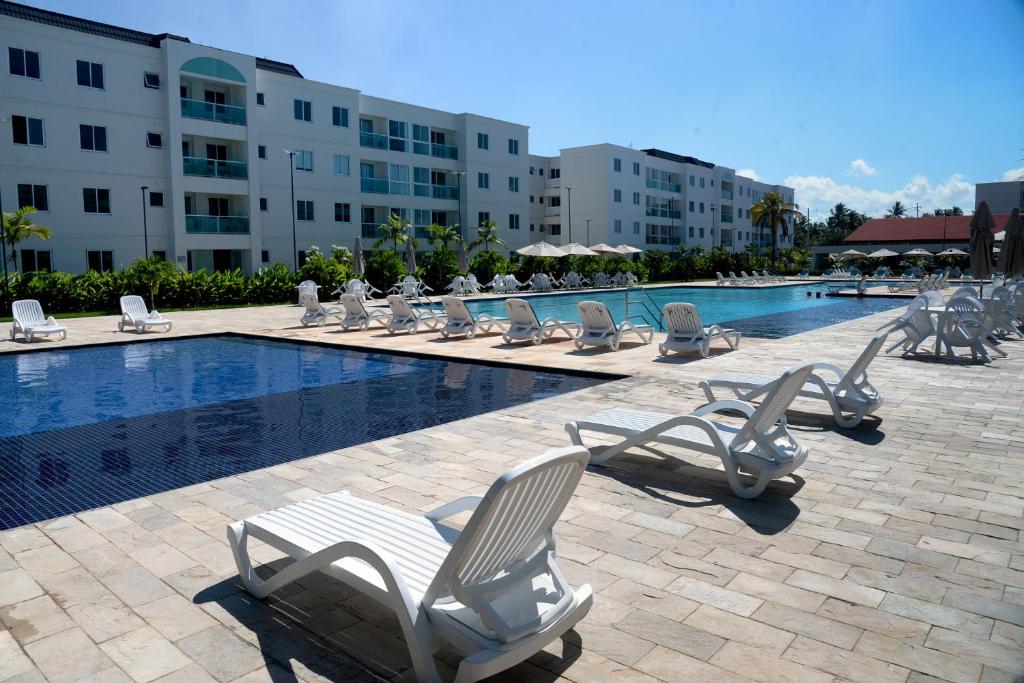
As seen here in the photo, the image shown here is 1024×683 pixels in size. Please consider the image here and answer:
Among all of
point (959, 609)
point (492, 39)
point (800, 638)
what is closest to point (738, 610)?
point (800, 638)

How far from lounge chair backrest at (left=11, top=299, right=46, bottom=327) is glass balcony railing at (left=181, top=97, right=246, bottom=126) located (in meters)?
20.0

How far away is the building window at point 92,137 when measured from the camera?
31.3 meters

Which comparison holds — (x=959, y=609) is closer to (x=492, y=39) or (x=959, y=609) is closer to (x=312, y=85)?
(x=492, y=39)

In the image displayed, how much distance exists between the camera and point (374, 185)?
4406 centimetres

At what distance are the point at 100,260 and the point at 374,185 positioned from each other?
16.5 meters

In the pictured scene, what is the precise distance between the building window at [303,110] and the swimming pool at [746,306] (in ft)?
54.1

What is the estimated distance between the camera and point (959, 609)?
11.8 ft

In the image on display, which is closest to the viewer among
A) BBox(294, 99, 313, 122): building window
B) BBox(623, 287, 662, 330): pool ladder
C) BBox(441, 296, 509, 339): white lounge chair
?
BBox(441, 296, 509, 339): white lounge chair

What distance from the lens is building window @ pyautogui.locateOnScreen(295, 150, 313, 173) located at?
3944 centimetres

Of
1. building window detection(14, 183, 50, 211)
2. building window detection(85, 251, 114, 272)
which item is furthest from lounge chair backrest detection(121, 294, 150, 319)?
building window detection(14, 183, 50, 211)

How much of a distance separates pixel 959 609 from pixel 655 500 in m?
2.04

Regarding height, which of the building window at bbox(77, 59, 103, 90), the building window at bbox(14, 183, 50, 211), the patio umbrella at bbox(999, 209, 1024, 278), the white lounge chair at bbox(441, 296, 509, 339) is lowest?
the white lounge chair at bbox(441, 296, 509, 339)

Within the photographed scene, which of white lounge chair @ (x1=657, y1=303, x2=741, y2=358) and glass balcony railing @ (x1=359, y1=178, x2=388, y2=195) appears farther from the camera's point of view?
glass balcony railing @ (x1=359, y1=178, x2=388, y2=195)

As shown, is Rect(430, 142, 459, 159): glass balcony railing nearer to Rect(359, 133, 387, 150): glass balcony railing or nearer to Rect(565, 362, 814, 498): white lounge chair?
Rect(359, 133, 387, 150): glass balcony railing
